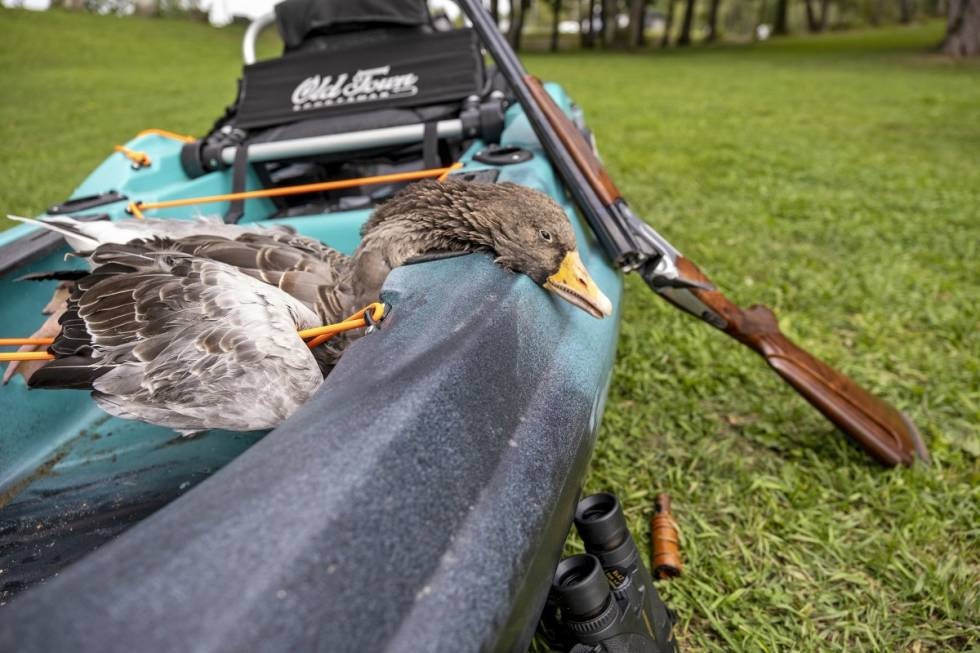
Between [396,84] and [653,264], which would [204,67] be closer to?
[396,84]

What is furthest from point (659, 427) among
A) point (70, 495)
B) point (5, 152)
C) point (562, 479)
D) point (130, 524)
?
point (5, 152)

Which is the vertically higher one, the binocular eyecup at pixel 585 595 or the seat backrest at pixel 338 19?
the seat backrest at pixel 338 19

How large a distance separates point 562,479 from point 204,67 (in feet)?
70.7

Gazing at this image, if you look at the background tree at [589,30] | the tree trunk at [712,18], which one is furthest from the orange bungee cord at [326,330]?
the tree trunk at [712,18]

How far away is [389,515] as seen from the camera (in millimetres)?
856

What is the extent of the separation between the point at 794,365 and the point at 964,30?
20610 mm

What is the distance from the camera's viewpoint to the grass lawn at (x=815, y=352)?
1842 millimetres

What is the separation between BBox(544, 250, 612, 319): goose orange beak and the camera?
1.66m

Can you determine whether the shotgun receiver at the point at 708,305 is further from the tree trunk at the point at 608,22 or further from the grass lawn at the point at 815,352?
the tree trunk at the point at 608,22

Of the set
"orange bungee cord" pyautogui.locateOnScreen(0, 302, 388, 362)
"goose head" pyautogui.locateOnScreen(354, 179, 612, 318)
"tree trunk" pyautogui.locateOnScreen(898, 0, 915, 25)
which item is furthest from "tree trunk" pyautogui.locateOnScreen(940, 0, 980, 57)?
"tree trunk" pyautogui.locateOnScreen(898, 0, 915, 25)

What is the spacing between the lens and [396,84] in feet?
11.2

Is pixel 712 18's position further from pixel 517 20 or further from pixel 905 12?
pixel 905 12

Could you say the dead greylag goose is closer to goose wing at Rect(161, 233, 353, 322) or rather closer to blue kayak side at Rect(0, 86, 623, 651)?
A: goose wing at Rect(161, 233, 353, 322)

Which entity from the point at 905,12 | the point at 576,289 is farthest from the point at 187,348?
the point at 905,12
